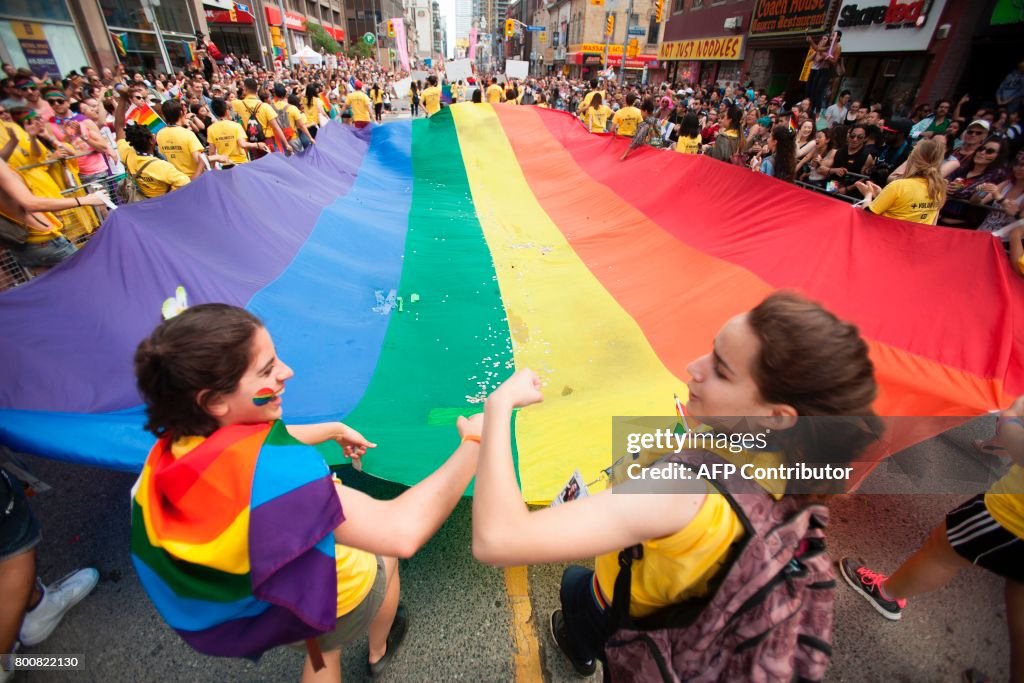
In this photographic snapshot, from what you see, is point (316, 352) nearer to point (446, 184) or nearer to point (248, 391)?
point (248, 391)

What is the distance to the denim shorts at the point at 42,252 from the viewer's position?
3.62 metres

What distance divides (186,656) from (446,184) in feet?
20.0

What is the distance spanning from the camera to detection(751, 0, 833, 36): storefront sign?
46.0 ft

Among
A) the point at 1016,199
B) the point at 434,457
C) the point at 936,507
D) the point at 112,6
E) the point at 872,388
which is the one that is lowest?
the point at 936,507

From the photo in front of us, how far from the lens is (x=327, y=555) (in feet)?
3.45

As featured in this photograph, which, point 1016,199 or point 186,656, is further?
point 1016,199

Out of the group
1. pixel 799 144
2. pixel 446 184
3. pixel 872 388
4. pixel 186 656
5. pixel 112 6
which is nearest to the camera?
pixel 872 388

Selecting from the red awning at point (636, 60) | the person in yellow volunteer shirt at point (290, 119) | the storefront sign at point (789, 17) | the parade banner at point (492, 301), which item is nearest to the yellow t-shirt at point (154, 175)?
the parade banner at point (492, 301)

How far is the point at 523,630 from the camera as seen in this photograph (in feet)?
7.11

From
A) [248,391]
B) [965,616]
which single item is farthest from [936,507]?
[248,391]

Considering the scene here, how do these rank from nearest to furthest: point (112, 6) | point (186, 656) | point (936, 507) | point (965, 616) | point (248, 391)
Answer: point (248, 391)
point (186, 656)
point (965, 616)
point (936, 507)
point (112, 6)

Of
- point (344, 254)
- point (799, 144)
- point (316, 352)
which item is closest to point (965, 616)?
point (316, 352)

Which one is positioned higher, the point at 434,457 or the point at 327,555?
the point at 327,555

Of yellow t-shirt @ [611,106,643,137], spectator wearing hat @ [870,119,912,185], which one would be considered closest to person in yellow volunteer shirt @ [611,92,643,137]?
yellow t-shirt @ [611,106,643,137]
